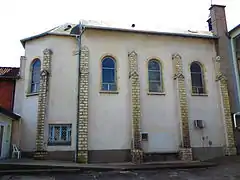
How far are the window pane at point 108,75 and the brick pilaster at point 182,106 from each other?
13.4 feet

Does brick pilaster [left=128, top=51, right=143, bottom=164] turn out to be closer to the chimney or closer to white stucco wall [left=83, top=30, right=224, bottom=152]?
white stucco wall [left=83, top=30, right=224, bottom=152]

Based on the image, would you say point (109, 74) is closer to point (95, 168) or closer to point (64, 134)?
point (64, 134)

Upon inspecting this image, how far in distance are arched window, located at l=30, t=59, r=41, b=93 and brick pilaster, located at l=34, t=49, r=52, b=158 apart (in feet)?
2.61

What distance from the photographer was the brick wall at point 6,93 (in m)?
14.8

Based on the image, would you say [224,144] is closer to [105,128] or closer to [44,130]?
[105,128]

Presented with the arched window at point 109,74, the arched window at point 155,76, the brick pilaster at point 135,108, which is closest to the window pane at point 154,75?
the arched window at point 155,76

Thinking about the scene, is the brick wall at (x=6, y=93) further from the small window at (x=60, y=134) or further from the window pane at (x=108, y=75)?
the window pane at (x=108, y=75)

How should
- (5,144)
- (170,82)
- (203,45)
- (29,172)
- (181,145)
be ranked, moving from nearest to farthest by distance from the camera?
(29,172) → (5,144) → (181,145) → (170,82) → (203,45)

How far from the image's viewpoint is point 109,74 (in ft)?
48.8

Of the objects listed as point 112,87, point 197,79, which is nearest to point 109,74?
point 112,87

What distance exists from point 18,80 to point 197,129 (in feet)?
38.9

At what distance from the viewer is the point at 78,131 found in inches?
524

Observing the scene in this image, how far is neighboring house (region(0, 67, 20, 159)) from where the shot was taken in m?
13.0

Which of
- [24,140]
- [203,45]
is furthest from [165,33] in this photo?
[24,140]
